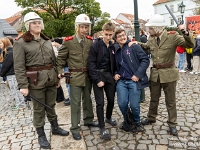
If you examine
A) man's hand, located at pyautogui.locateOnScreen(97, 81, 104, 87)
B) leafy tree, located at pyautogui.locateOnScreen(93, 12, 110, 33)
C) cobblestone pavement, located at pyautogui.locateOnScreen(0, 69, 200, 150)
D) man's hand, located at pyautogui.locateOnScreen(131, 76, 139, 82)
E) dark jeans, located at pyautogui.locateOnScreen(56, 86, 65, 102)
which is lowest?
cobblestone pavement, located at pyautogui.locateOnScreen(0, 69, 200, 150)

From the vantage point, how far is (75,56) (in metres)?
3.53

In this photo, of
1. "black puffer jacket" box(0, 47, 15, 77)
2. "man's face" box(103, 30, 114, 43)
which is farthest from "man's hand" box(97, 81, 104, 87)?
"black puffer jacket" box(0, 47, 15, 77)

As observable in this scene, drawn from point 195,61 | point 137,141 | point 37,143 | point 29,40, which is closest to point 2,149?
point 37,143

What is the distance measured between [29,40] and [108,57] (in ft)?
4.42

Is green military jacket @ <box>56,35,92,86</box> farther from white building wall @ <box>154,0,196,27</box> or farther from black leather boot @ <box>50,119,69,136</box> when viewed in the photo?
white building wall @ <box>154,0,196,27</box>

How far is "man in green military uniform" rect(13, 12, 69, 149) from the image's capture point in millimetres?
3180

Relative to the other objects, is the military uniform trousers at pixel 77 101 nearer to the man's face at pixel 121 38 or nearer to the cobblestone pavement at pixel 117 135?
the cobblestone pavement at pixel 117 135

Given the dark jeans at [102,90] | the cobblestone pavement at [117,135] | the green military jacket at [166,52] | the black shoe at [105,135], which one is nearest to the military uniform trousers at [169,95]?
the green military jacket at [166,52]

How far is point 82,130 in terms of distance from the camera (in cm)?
404

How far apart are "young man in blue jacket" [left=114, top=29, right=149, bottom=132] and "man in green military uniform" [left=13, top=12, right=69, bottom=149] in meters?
1.16

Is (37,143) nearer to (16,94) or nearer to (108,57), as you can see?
(108,57)

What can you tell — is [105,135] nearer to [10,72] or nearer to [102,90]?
[102,90]

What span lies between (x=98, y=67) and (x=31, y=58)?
112 cm

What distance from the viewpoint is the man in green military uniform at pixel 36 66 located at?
10.4ft
